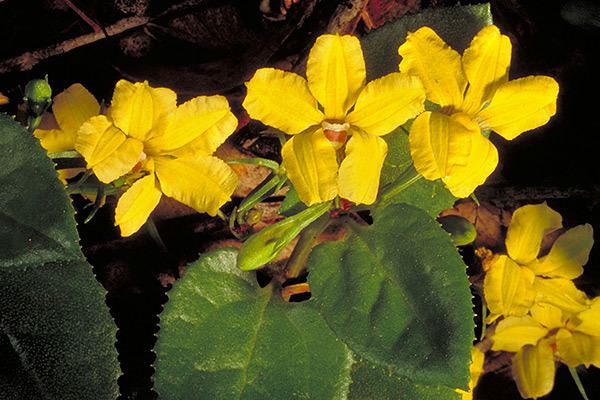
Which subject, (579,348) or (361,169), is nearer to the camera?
(361,169)

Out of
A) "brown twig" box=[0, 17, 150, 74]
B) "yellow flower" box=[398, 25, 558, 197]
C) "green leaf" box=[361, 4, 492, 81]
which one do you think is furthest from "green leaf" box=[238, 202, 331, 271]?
"brown twig" box=[0, 17, 150, 74]

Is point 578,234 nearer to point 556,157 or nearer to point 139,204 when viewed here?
point 556,157

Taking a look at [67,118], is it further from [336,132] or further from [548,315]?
[548,315]

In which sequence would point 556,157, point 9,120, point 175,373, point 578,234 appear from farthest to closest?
point 556,157 → point 578,234 → point 175,373 → point 9,120

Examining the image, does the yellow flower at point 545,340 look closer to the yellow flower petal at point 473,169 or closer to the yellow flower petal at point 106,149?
the yellow flower petal at point 473,169

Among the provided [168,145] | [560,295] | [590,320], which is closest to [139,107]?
[168,145]

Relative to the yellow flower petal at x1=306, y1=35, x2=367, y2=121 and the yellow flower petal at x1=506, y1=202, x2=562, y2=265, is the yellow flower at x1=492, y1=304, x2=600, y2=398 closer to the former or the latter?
the yellow flower petal at x1=506, y1=202, x2=562, y2=265

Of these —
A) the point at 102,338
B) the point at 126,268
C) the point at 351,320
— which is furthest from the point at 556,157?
the point at 102,338
